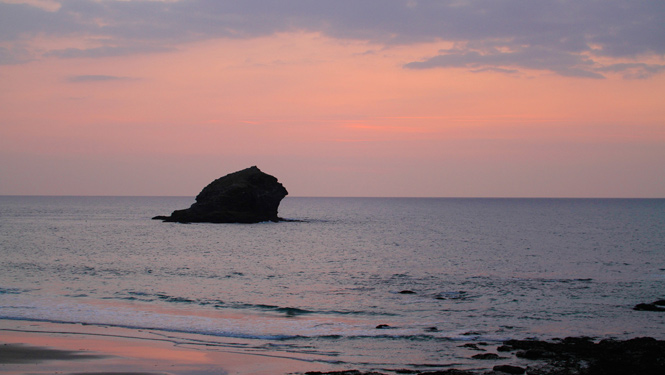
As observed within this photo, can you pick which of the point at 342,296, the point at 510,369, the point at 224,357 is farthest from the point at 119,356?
the point at 342,296

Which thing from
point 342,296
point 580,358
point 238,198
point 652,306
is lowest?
point 342,296

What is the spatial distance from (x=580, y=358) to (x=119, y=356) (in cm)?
1303

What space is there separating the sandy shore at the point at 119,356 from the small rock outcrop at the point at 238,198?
251 feet

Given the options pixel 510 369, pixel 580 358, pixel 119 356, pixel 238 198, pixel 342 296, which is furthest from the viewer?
pixel 238 198

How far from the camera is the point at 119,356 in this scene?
53.5ft

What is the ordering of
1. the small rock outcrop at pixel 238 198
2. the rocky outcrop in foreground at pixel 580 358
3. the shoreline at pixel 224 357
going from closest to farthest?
1. the rocky outcrop in foreground at pixel 580 358
2. the shoreline at pixel 224 357
3. the small rock outcrop at pixel 238 198

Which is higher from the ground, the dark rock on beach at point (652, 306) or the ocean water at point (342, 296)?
the dark rock on beach at point (652, 306)

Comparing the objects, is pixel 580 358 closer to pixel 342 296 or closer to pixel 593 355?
pixel 593 355

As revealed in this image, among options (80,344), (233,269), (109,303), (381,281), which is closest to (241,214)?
(233,269)

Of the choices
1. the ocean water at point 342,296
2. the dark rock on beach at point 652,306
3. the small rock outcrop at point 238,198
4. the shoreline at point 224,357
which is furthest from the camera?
the small rock outcrop at point 238,198

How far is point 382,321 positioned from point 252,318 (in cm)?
514

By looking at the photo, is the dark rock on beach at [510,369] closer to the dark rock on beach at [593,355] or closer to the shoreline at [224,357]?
the shoreline at [224,357]

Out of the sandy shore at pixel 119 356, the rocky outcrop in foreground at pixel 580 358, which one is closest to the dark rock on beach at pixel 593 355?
the rocky outcrop in foreground at pixel 580 358

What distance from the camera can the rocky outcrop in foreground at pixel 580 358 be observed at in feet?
48.1
